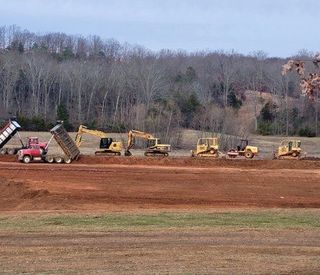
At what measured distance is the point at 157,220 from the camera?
73.1 feet

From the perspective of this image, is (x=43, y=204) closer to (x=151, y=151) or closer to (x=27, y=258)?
(x=27, y=258)

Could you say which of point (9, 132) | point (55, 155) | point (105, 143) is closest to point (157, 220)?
point (55, 155)

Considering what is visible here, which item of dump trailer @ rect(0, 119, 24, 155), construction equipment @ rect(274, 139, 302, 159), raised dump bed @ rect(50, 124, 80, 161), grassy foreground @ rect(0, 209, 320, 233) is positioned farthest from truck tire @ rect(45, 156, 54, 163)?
grassy foreground @ rect(0, 209, 320, 233)

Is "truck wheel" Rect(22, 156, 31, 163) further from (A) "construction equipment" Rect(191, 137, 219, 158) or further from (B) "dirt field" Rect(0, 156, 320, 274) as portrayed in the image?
(A) "construction equipment" Rect(191, 137, 219, 158)

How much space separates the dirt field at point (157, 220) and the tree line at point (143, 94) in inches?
2148

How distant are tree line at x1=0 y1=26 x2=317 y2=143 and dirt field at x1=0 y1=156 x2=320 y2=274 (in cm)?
5456

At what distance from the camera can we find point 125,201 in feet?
112

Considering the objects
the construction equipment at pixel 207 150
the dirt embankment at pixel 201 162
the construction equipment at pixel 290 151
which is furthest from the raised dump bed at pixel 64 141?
the construction equipment at pixel 290 151

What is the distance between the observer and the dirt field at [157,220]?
1302cm

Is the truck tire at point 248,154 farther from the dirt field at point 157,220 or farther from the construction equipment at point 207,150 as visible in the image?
the dirt field at point 157,220

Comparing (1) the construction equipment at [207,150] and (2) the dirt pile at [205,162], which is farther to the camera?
(1) the construction equipment at [207,150]

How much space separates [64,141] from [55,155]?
1516 mm

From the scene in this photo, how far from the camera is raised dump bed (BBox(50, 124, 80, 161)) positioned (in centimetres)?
5241

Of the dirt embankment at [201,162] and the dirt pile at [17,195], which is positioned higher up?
the dirt embankment at [201,162]
